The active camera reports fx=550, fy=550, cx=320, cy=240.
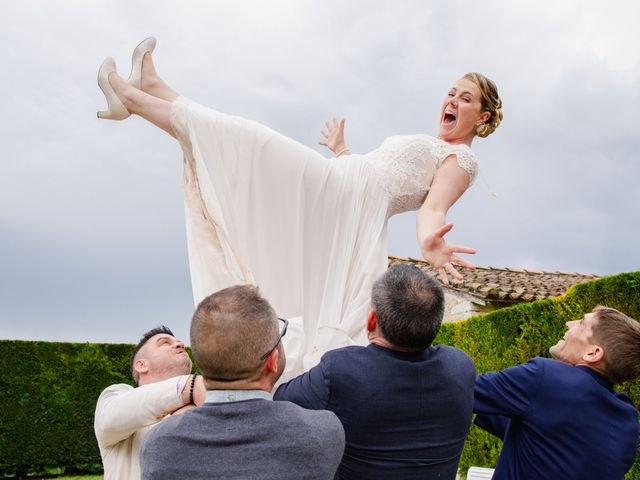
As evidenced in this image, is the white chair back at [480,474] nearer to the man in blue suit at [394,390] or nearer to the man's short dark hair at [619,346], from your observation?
the man's short dark hair at [619,346]

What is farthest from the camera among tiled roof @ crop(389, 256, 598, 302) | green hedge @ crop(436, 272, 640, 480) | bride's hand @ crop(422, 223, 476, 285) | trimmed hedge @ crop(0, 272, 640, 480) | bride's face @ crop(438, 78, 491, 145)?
A: tiled roof @ crop(389, 256, 598, 302)

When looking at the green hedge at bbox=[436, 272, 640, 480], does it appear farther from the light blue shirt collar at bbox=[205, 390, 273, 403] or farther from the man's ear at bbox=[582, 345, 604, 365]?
the light blue shirt collar at bbox=[205, 390, 273, 403]

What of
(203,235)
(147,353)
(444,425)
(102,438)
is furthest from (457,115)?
(102,438)

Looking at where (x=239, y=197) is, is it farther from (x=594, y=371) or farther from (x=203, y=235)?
(x=594, y=371)

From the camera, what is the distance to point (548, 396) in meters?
2.09

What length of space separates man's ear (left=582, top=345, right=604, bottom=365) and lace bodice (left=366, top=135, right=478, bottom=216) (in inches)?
33.1

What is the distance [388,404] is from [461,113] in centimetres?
151

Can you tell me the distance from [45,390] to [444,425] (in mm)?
9183

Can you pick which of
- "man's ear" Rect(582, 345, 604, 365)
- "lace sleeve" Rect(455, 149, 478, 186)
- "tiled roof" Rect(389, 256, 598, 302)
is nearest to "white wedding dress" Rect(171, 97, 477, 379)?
"lace sleeve" Rect(455, 149, 478, 186)

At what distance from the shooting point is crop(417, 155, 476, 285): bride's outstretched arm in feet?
6.57

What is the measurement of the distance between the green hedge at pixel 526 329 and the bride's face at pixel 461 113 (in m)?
4.15

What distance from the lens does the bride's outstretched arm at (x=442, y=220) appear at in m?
2.00

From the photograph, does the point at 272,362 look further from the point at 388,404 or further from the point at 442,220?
the point at 442,220

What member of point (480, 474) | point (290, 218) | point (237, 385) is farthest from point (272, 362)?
point (480, 474)
